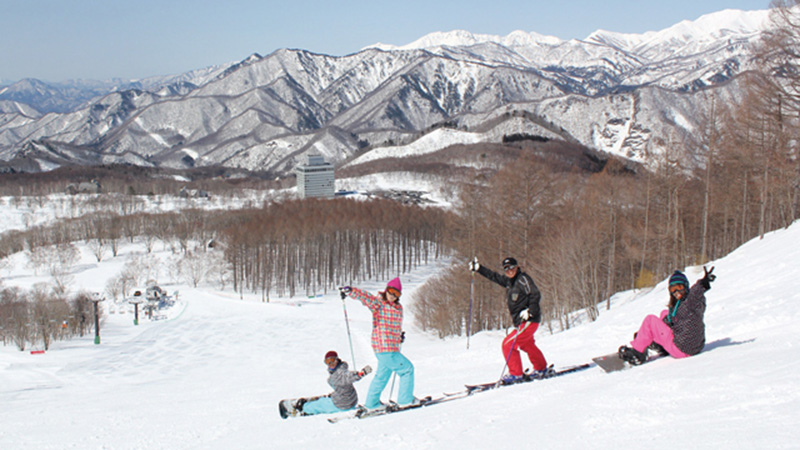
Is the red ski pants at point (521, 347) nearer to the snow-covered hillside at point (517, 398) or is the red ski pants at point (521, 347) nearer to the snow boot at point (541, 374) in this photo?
the snow boot at point (541, 374)

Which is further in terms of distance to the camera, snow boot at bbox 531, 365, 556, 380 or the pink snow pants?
snow boot at bbox 531, 365, 556, 380

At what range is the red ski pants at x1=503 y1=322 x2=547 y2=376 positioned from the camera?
951 centimetres

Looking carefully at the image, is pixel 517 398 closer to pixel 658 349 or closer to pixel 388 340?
pixel 388 340

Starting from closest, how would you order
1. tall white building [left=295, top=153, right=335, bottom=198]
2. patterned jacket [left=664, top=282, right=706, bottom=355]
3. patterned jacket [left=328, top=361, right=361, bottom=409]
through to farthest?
patterned jacket [left=664, top=282, right=706, bottom=355]
patterned jacket [left=328, top=361, right=361, bottom=409]
tall white building [left=295, top=153, right=335, bottom=198]

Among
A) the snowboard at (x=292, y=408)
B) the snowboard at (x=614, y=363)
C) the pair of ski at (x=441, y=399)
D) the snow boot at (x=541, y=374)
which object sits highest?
the snowboard at (x=614, y=363)

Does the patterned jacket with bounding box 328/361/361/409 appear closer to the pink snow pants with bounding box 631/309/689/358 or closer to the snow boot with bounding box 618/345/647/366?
the snow boot with bounding box 618/345/647/366

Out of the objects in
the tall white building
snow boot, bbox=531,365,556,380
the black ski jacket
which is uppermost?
the tall white building

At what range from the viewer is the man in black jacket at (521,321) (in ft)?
31.2

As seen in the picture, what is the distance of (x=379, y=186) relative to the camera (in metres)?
161

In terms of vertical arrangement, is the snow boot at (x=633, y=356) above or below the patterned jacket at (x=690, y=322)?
below

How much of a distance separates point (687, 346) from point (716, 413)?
3.06 meters

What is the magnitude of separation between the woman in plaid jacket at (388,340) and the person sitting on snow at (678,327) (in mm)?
3749

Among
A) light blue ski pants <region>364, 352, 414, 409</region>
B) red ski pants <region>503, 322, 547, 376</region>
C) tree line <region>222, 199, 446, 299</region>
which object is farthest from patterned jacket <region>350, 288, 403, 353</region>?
tree line <region>222, 199, 446, 299</region>

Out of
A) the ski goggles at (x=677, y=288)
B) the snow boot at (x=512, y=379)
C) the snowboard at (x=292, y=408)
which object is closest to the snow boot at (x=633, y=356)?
the ski goggles at (x=677, y=288)
